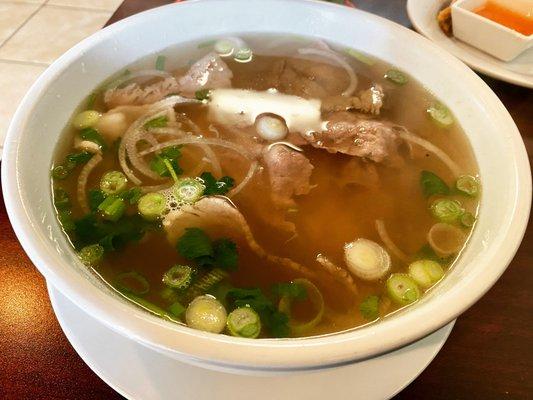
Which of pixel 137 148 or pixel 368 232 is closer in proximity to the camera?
pixel 368 232

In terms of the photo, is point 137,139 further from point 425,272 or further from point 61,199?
point 425,272

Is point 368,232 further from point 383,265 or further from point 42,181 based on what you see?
point 42,181

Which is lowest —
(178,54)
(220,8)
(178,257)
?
(178,257)

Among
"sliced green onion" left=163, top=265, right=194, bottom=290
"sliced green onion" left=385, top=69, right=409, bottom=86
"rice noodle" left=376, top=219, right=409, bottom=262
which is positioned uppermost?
"sliced green onion" left=385, top=69, right=409, bottom=86

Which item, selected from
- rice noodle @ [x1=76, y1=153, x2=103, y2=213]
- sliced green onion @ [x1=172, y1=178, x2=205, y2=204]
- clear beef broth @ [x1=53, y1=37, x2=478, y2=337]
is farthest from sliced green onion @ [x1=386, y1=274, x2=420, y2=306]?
rice noodle @ [x1=76, y1=153, x2=103, y2=213]

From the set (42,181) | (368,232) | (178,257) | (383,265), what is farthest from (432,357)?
(42,181)

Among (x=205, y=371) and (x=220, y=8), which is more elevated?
(x=220, y=8)

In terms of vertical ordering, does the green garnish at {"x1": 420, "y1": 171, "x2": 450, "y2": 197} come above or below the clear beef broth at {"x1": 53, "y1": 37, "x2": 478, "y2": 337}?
above

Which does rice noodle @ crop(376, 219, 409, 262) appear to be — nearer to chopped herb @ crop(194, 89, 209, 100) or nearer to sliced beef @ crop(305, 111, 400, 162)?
sliced beef @ crop(305, 111, 400, 162)
